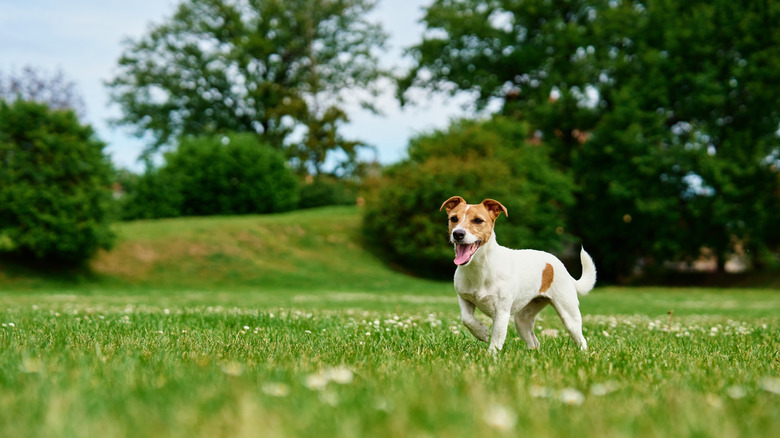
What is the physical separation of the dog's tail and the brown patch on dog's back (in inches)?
25.8

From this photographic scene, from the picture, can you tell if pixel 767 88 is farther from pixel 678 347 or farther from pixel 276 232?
pixel 678 347

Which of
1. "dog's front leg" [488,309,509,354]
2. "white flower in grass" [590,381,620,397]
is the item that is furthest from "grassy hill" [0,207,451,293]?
"white flower in grass" [590,381,620,397]

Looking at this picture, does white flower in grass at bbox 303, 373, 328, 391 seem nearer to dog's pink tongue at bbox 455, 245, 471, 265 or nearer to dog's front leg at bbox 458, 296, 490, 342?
dog's pink tongue at bbox 455, 245, 471, 265

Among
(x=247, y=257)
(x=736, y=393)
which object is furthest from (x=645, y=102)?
(x=736, y=393)

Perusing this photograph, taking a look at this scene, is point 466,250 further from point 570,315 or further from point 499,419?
point 499,419

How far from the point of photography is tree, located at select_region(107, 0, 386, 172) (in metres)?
47.6

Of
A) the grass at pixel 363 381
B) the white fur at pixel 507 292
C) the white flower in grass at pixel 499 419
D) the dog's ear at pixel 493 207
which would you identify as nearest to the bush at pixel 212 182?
the grass at pixel 363 381

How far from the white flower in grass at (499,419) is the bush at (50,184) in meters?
23.2

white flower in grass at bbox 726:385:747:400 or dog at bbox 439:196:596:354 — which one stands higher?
dog at bbox 439:196:596:354

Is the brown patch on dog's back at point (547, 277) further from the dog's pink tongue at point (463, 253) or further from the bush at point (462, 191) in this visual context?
the bush at point (462, 191)

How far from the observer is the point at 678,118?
33.9 m

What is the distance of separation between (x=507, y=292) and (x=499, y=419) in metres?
3.29

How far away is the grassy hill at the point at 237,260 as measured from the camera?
25000 millimetres

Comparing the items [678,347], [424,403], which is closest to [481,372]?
[424,403]
